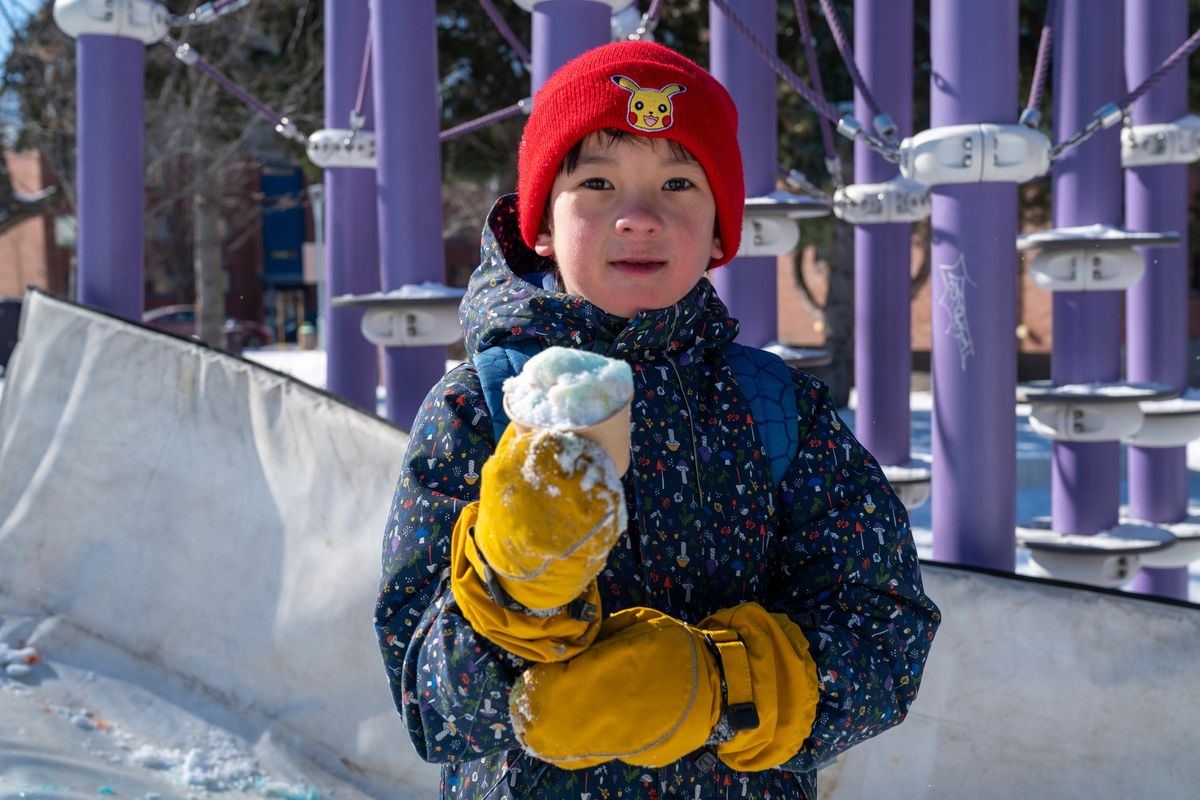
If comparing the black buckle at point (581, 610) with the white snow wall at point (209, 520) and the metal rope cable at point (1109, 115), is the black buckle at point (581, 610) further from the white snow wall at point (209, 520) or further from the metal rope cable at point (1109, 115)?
the metal rope cable at point (1109, 115)

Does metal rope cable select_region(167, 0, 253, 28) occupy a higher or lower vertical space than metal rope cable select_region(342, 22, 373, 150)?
higher

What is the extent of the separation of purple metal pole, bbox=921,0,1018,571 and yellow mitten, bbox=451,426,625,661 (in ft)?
7.22

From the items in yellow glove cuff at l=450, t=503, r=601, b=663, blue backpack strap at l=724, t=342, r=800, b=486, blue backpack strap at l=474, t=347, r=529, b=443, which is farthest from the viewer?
blue backpack strap at l=724, t=342, r=800, b=486

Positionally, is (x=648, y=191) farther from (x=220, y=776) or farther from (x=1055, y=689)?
(x=220, y=776)

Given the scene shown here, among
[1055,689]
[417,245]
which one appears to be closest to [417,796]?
→ [1055,689]

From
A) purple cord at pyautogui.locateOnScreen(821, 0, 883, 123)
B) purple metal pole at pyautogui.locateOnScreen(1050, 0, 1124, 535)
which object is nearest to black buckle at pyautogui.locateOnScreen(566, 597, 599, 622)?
purple cord at pyautogui.locateOnScreen(821, 0, 883, 123)

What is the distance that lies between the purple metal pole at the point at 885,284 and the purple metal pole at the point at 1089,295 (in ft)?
3.01

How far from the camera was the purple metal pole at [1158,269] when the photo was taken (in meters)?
5.37

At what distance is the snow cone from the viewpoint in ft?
4.01

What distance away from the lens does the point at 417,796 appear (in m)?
3.46

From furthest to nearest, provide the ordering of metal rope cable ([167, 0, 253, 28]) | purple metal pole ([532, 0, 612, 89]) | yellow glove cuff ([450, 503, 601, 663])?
1. metal rope cable ([167, 0, 253, 28])
2. purple metal pole ([532, 0, 612, 89])
3. yellow glove cuff ([450, 503, 601, 663])

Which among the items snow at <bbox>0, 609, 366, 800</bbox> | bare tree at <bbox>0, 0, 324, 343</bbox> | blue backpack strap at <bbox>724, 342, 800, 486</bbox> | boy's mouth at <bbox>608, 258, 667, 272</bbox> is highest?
bare tree at <bbox>0, 0, 324, 343</bbox>

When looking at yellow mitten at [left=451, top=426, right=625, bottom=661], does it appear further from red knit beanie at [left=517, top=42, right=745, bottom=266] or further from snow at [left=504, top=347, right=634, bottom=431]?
red knit beanie at [left=517, top=42, right=745, bottom=266]

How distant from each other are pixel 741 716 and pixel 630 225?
0.58m
